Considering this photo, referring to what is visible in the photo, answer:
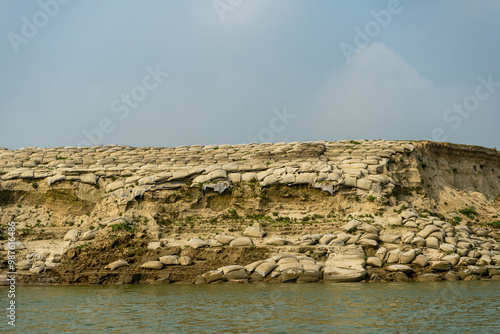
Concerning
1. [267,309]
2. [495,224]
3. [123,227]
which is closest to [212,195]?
[123,227]

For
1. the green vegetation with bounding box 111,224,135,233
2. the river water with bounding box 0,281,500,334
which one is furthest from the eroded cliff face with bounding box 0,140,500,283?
the river water with bounding box 0,281,500,334

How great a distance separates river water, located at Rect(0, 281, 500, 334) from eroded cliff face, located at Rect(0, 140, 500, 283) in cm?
396

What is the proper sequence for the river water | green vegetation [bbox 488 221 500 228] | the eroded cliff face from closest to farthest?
the river water → the eroded cliff face → green vegetation [bbox 488 221 500 228]

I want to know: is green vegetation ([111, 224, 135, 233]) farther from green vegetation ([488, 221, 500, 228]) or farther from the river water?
green vegetation ([488, 221, 500, 228])

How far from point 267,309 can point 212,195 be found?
996 cm

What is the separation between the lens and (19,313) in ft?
38.0

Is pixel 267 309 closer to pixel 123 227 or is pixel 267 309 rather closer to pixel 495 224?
pixel 123 227

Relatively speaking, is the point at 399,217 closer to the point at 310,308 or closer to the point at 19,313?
the point at 310,308

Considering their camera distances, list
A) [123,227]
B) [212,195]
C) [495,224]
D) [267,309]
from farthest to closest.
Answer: [495,224]
[212,195]
[123,227]
[267,309]

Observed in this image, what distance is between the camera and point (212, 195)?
68.4ft

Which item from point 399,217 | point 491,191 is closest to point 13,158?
point 399,217

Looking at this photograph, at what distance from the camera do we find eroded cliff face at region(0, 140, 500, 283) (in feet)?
63.6

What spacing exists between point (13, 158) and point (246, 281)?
13296mm

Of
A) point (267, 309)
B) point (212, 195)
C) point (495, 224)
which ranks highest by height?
point (212, 195)
